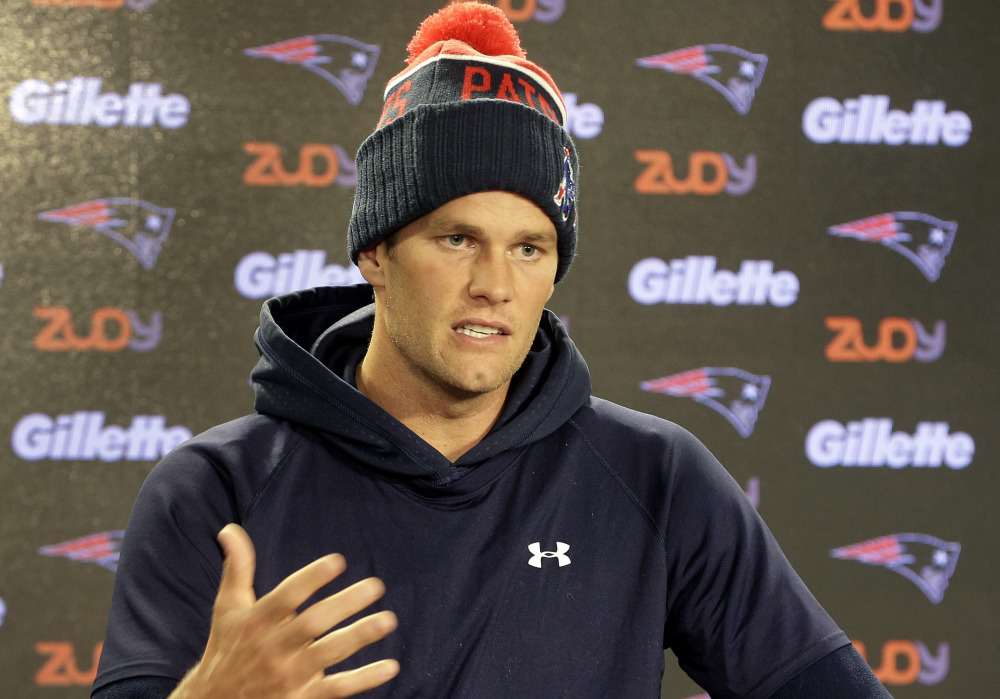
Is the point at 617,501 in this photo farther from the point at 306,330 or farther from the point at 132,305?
the point at 132,305

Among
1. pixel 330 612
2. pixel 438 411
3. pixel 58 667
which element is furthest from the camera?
pixel 58 667

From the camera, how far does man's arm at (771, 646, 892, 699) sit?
1.11 meters

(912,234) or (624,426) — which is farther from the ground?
(912,234)

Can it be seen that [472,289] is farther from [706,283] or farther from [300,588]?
[706,283]

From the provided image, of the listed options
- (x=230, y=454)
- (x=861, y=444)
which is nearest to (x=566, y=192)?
(x=230, y=454)

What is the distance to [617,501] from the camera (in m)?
1.21

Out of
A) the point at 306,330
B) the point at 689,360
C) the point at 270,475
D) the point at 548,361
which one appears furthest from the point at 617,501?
the point at 689,360

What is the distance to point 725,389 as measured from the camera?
274 cm

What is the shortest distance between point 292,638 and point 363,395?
46 cm

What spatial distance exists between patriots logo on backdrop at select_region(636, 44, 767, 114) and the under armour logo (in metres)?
1.92

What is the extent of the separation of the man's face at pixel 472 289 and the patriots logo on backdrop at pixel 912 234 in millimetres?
1829

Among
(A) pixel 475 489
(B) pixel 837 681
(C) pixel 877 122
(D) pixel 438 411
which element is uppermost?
(C) pixel 877 122

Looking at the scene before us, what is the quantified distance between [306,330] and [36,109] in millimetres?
1721

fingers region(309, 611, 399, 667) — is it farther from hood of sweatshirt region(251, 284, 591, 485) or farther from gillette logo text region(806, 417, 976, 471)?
gillette logo text region(806, 417, 976, 471)
